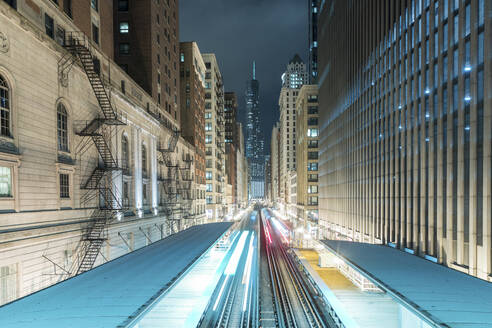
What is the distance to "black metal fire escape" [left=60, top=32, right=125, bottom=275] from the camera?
21.2 metres

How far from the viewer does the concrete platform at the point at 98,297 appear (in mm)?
9789

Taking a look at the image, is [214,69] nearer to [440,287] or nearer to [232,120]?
[232,120]

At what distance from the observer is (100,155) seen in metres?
25.0

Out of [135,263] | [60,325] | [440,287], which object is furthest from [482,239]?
[60,325]

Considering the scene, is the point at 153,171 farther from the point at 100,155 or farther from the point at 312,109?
the point at 312,109

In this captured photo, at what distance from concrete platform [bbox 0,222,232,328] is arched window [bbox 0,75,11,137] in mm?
8894

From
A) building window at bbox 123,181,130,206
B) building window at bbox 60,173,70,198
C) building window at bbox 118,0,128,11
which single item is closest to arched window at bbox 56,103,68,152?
building window at bbox 60,173,70,198

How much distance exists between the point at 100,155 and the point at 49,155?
20.8ft

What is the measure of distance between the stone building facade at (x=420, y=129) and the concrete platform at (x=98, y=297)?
20604 millimetres

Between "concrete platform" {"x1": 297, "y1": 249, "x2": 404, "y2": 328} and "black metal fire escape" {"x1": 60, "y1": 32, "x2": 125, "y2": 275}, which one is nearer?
"concrete platform" {"x1": 297, "y1": 249, "x2": 404, "y2": 328}

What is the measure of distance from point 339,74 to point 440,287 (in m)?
49.4

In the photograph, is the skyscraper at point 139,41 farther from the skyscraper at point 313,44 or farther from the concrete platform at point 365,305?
the skyscraper at point 313,44

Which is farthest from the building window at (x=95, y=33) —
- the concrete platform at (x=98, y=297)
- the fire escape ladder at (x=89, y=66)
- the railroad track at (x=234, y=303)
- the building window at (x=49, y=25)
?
the railroad track at (x=234, y=303)

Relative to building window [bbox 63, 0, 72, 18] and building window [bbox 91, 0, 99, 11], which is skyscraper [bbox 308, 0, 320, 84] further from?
building window [bbox 63, 0, 72, 18]
